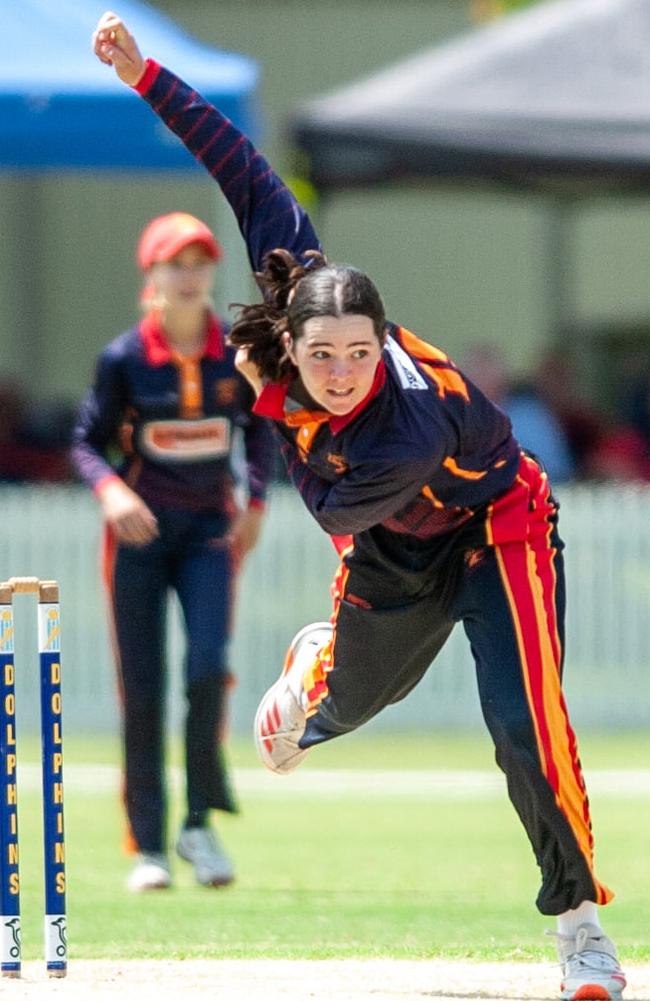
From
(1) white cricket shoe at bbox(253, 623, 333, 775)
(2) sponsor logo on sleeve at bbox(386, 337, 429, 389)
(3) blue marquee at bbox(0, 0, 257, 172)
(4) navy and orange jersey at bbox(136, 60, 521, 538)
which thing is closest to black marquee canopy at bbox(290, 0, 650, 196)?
(3) blue marquee at bbox(0, 0, 257, 172)

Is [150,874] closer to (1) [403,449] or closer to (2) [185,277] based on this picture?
(2) [185,277]

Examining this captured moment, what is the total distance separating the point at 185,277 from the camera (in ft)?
24.6

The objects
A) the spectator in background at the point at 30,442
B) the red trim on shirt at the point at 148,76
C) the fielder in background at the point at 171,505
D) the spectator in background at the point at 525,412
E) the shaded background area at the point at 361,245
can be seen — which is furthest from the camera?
the shaded background area at the point at 361,245

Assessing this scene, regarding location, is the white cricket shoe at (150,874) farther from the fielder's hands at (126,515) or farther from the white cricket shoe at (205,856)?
the fielder's hands at (126,515)

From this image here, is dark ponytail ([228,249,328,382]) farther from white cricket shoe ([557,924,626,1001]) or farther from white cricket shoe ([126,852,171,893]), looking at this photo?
white cricket shoe ([126,852,171,893])

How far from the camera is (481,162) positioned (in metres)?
12.3

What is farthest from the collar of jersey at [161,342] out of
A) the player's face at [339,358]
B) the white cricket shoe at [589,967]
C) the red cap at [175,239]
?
the white cricket shoe at [589,967]

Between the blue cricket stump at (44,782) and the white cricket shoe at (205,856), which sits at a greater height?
the blue cricket stump at (44,782)

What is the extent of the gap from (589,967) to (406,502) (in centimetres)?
121

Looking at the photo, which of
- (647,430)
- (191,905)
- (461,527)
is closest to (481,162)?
(647,430)

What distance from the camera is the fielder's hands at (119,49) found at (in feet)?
18.8

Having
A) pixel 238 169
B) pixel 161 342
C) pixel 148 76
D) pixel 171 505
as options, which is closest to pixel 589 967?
pixel 238 169

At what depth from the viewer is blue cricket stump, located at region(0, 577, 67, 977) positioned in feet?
17.5

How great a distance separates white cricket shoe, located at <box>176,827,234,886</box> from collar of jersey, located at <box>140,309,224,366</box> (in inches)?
63.1
